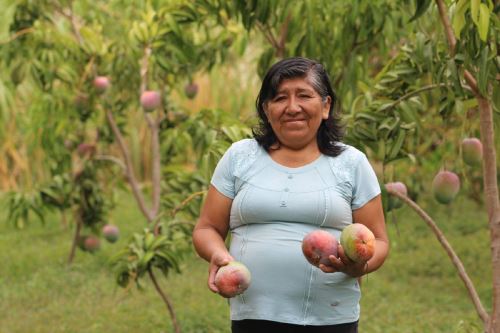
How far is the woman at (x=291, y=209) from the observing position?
217 cm

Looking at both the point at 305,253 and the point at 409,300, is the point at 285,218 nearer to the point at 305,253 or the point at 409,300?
the point at 305,253

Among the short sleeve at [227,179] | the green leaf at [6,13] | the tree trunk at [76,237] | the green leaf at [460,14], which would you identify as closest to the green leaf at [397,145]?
the green leaf at [460,14]

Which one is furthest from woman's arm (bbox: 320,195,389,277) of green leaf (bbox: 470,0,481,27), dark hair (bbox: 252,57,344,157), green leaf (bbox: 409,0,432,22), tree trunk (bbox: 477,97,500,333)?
tree trunk (bbox: 477,97,500,333)

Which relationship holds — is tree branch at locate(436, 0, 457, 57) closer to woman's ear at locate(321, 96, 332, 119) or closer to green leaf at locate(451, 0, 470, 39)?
green leaf at locate(451, 0, 470, 39)

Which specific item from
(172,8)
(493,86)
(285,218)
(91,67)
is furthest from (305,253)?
(91,67)

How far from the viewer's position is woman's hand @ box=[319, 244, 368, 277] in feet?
6.72

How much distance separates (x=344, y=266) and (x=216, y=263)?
0.31 meters

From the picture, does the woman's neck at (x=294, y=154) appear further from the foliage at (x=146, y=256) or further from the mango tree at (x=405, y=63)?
the foliage at (x=146, y=256)

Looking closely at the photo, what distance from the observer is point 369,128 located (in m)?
3.13

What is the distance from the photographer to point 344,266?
2092mm

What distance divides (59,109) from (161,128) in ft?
2.03

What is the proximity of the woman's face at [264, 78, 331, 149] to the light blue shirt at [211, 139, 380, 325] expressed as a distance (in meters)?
0.08

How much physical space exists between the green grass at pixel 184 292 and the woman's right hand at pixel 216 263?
1.71m

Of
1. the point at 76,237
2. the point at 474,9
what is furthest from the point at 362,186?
the point at 76,237
